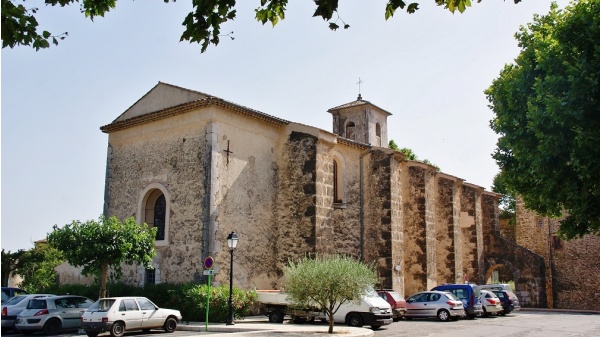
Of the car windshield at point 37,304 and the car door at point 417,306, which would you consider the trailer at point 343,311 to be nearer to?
the car door at point 417,306

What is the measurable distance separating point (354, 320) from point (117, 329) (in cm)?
771

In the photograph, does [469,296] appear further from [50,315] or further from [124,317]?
[50,315]

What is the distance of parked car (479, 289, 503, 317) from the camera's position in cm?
2422

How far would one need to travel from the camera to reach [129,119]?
23.1 metres

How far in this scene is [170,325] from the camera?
1703 cm

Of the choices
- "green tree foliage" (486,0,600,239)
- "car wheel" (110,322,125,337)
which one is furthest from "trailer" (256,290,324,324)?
"green tree foliage" (486,0,600,239)

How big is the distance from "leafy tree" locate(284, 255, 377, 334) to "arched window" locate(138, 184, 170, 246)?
722 cm

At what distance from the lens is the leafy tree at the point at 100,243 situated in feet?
59.3

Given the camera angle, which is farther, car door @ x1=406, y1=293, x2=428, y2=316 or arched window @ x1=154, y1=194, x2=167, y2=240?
car door @ x1=406, y1=293, x2=428, y2=316

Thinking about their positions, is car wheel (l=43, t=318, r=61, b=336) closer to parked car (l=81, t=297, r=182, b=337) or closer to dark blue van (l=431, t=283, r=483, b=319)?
parked car (l=81, t=297, r=182, b=337)

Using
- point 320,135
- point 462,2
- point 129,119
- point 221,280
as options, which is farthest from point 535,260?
point 462,2

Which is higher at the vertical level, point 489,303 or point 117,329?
point 489,303

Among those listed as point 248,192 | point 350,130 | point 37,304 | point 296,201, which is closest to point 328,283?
point 248,192

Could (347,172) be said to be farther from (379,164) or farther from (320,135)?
(320,135)
